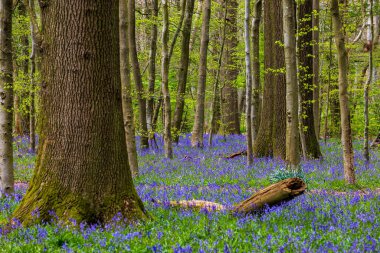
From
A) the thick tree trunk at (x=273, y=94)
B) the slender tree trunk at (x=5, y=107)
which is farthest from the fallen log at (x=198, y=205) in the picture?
the thick tree trunk at (x=273, y=94)

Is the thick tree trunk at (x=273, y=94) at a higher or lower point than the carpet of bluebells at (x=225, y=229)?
higher

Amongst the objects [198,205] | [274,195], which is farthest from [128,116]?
[274,195]

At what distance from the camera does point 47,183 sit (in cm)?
560

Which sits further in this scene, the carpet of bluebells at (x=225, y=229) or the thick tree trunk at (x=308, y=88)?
the thick tree trunk at (x=308, y=88)

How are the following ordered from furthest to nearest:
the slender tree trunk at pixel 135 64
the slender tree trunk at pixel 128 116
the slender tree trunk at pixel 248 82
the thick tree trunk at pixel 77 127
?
the slender tree trunk at pixel 135 64, the slender tree trunk at pixel 248 82, the slender tree trunk at pixel 128 116, the thick tree trunk at pixel 77 127

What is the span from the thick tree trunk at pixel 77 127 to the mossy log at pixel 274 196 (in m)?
1.59

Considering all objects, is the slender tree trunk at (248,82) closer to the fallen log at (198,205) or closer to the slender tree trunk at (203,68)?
the fallen log at (198,205)

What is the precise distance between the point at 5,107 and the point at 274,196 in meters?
5.41

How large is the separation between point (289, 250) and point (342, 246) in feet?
1.80

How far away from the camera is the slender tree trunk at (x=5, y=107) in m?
8.19

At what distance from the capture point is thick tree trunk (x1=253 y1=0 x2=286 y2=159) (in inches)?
585

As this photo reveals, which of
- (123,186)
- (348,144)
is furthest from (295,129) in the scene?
(123,186)

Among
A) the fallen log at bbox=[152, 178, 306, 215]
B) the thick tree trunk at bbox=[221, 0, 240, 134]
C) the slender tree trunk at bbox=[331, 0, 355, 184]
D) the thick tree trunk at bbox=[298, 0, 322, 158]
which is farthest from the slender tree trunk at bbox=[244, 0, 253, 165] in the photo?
the thick tree trunk at bbox=[221, 0, 240, 134]

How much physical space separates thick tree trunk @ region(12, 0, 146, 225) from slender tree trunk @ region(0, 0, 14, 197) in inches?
110
